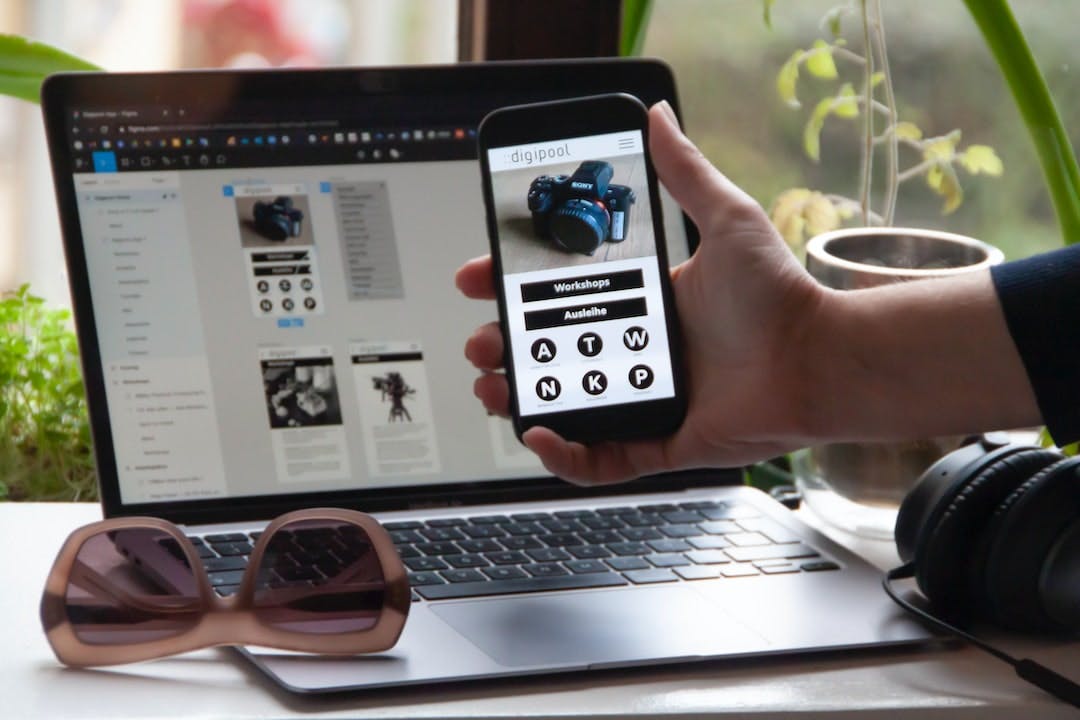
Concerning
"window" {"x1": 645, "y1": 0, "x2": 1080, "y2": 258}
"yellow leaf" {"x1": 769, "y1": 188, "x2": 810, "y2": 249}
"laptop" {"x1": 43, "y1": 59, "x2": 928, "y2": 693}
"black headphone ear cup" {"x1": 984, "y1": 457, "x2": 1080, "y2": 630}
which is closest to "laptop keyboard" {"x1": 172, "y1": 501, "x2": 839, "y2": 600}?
"laptop" {"x1": 43, "y1": 59, "x2": 928, "y2": 693}

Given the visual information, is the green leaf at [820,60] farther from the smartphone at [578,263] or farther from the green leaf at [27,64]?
the green leaf at [27,64]

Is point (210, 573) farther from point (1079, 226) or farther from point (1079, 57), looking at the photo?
point (1079, 57)

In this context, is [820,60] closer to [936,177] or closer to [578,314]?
[936,177]

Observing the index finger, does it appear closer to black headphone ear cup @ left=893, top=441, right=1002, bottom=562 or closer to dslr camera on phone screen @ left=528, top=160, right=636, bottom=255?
dslr camera on phone screen @ left=528, top=160, right=636, bottom=255

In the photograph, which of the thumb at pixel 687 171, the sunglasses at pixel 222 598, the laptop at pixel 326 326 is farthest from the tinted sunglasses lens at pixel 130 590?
the thumb at pixel 687 171

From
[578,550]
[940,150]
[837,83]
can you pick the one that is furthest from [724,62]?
[578,550]

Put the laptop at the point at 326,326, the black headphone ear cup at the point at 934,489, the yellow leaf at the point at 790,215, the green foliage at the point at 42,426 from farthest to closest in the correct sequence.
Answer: the yellow leaf at the point at 790,215 → the green foliage at the point at 42,426 → the laptop at the point at 326,326 → the black headphone ear cup at the point at 934,489

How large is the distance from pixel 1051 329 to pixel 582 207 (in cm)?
27

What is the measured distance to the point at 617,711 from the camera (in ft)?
1.73

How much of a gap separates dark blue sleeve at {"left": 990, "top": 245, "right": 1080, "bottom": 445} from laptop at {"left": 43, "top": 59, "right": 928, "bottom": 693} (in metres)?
0.16

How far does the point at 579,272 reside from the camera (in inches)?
27.9

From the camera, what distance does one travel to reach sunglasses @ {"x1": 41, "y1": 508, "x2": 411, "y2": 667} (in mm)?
555

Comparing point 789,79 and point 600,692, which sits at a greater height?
point 789,79

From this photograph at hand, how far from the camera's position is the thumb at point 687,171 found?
68 cm
